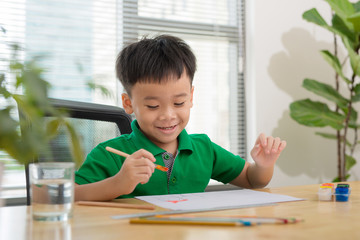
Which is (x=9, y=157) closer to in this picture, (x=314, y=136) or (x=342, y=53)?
(x=314, y=136)

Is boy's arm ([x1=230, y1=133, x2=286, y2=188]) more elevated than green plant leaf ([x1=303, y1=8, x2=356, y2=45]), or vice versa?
green plant leaf ([x1=303, y1=8, x2=356, y2=45])

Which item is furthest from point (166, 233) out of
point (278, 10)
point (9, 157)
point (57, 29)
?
point (278, 10)

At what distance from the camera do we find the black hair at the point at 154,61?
1.10 m

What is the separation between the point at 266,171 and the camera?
1113mm

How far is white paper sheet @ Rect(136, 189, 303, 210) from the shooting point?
0.67 metres

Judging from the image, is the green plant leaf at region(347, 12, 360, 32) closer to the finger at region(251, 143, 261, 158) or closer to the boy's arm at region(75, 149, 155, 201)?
the finger at region(251, 143, 261, 158)

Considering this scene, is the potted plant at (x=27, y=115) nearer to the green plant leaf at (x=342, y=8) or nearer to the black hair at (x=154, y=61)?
the black hair at (x=154, y=61)

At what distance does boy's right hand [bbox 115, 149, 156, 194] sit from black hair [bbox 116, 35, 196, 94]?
1.14ft

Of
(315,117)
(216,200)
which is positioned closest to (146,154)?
(216,200)

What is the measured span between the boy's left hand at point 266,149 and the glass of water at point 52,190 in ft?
1.81

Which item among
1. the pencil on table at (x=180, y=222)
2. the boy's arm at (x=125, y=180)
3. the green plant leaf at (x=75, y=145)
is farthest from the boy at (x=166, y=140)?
the green plant leaf at (x=75, y=145)

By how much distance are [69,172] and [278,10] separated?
104 inches

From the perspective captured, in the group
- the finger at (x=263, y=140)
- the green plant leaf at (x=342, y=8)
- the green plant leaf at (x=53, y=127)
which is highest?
the green plant leaf at (x=342, y=8)

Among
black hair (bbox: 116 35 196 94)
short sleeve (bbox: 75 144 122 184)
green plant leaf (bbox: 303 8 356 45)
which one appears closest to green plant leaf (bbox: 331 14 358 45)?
green plant leaf (bbox: 303 8 356 45)
